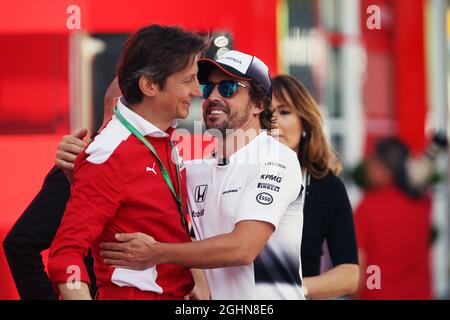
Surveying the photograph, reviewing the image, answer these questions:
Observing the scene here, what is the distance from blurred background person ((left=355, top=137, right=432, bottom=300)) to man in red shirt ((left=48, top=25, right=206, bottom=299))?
300cm

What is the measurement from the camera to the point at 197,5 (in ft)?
18.0

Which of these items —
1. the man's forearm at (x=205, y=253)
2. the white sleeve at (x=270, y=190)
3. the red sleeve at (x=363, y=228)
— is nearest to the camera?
the man's forearm at (x=205, y=253)

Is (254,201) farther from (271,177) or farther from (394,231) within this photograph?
(394,231)

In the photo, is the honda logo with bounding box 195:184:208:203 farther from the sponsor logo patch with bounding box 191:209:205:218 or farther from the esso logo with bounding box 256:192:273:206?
the esso logo with bounding box 256:192:273:206

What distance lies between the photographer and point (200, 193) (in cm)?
321

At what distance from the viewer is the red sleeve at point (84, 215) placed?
275cm

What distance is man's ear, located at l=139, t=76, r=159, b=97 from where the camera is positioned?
309 centimetres

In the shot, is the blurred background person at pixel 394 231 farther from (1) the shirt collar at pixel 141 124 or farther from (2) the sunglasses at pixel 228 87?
(1) the shirt collar at pixel 141 124

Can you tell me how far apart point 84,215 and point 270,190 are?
0.60m

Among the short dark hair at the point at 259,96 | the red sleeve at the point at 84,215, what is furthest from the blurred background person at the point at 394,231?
the red sleeve at the point at 84,215

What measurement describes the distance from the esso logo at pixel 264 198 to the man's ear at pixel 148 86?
1.58ft

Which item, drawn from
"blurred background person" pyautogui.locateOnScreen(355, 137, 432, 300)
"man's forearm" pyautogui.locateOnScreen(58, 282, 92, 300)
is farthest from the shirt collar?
"blurred background person" pyautogui.locateOnScreen(355, 137, 432, 300)

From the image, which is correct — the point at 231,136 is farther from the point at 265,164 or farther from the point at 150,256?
the point at 150,256

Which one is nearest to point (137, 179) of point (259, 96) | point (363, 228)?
point (259, 96)
